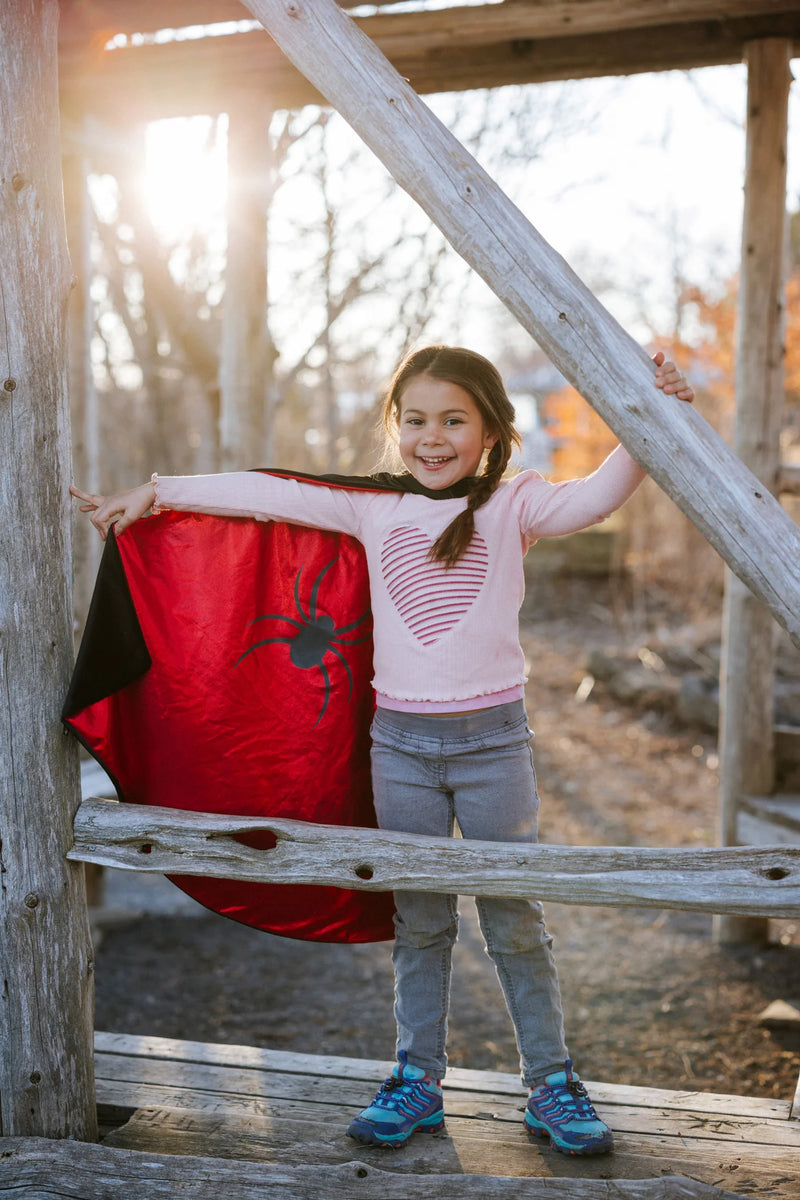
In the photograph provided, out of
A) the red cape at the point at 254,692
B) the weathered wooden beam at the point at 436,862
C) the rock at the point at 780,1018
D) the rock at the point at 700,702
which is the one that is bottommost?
the rock at the point at 780,1018

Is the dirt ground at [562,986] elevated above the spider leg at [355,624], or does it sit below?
below

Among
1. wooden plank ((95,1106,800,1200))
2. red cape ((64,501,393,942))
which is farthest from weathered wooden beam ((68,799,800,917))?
wooden plank ((95,1106,800,1200))

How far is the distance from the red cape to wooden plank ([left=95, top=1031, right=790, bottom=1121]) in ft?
1.36

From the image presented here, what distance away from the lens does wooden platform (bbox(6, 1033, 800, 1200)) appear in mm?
2506

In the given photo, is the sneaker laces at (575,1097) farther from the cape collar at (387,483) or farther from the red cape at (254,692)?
the cape collar at (387,483)

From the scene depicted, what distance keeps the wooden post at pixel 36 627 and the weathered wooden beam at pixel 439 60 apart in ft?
6.71

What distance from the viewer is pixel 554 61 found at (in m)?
4.48

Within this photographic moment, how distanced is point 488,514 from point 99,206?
5.93 m

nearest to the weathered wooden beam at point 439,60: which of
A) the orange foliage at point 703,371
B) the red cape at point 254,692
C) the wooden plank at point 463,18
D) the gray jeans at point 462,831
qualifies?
the wooden plank at point 463,18

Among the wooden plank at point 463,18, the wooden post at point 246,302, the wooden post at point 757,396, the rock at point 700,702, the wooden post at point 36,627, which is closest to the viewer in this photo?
the wooden post at point 36,627

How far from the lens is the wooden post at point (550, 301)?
237cm

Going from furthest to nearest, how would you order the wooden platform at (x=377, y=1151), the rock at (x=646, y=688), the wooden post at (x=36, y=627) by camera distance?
the rock at (x=646, y=688) → the wooden post at (x=36, y=627) → the wooden platform at (x=377, y=1151)

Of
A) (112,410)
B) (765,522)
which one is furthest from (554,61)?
(112,410)

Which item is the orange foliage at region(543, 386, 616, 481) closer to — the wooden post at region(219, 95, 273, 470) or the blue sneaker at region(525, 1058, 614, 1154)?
the wooden post at region(219, 95, 273, 470)
